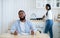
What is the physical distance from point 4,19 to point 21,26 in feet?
6.17

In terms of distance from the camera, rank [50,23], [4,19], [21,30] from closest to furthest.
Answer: [21,30]
[50,23]
[4,19]

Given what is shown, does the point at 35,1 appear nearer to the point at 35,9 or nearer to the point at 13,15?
the point at 35,9

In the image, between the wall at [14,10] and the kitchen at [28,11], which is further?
the wall at [14,10]

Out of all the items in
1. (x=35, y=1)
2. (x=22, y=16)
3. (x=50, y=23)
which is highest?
(x=35, y=1)

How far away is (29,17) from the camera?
539 centimetres

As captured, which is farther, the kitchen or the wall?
the wall

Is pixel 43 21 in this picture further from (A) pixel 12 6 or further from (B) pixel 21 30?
(B) pixel 21 30

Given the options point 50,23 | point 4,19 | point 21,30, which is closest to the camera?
point 21,30

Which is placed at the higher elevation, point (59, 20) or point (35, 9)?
point (35, 9)

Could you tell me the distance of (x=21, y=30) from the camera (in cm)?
335

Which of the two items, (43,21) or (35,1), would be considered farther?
(35,1)

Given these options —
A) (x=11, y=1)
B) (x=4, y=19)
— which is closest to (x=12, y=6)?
(x=11, y=1)

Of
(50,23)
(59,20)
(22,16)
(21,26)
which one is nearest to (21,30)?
(21,26)

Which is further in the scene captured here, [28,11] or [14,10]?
[28,11]
